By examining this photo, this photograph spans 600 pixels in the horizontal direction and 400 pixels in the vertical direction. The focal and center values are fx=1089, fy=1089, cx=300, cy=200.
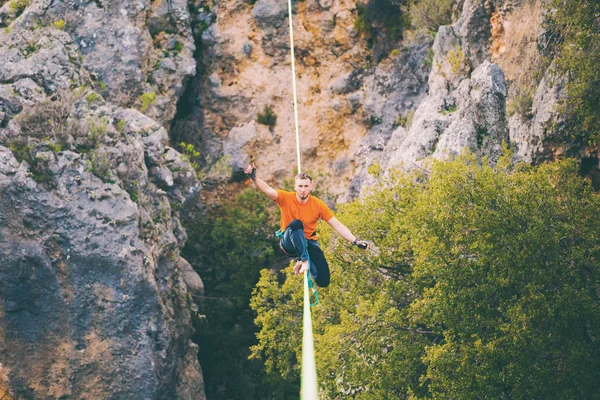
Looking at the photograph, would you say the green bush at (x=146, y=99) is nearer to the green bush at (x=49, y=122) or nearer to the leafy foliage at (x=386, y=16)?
the green bush at (x=49, y=122)

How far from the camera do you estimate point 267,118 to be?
40312mm

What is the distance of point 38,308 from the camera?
29109 millimetres

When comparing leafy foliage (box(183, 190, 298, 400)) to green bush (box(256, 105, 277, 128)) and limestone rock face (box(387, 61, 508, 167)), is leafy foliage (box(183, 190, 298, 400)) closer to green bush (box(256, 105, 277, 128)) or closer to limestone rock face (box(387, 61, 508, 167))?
green bush (box(256, 105, 277, 128))

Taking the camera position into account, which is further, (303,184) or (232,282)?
(232,282)

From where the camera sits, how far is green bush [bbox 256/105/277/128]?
40.3 meters

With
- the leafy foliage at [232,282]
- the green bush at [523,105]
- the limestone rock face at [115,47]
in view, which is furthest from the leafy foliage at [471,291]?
the limestone rock face at [115,47]

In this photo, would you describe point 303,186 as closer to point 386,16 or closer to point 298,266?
point 298,266

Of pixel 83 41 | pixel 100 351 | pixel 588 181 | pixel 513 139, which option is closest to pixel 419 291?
pixel 588 181

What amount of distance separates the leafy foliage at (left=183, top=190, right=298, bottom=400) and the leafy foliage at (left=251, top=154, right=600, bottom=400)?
1076 cm

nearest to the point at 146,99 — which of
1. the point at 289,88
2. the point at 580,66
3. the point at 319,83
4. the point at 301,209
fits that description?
the point at 289,88

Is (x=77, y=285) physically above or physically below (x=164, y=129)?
below

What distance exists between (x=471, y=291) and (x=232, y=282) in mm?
15327

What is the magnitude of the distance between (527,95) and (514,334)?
32.3ft

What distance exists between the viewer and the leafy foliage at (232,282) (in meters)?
36.4
